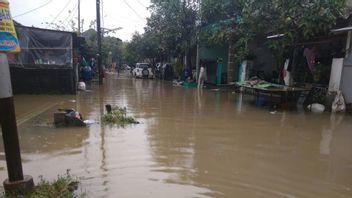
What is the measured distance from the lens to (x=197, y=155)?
230 inches

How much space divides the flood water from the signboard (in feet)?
6.53

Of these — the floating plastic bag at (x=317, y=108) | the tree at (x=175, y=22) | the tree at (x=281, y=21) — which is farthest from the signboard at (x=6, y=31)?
the tree at (x=175, y=22)

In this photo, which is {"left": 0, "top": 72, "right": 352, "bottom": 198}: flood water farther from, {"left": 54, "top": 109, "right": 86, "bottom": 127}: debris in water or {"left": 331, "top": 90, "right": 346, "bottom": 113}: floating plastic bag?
{"left": 331, "top": 90, "right": 346, "bottom": 113}: floating plastic bag

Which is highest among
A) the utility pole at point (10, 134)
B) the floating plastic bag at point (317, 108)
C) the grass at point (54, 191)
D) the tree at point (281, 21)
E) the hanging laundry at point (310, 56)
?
the tree at point (281, 21)

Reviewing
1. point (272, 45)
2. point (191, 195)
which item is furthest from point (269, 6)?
point (191, 195)

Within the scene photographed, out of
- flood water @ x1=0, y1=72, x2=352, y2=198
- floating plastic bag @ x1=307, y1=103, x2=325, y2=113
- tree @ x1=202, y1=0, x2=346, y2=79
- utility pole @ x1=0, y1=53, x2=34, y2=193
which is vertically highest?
tree @ x1=202, y1=0, x2=346, y2=79

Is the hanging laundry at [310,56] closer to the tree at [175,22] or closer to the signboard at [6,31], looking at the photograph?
the tree at [175,22]

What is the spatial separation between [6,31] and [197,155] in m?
3.72

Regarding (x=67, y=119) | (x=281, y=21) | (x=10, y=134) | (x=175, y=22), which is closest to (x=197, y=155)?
(x=10, y=134)

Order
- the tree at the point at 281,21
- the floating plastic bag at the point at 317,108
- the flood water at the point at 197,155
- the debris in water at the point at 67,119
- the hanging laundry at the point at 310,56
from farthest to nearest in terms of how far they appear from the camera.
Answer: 1. the hanging laundry at the point at 310,56
2. the floating plastic bag at the point at 317,108
3. the tree at the point at 281,21
4. the debris in water at the point at 67,119
5. the flood water at the point at 197,155

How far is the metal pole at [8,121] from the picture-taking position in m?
3.41

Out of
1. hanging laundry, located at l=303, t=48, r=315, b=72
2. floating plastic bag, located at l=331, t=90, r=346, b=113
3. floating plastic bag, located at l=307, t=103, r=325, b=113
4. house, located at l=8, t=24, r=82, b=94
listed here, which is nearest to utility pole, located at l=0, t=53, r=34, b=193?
floating plastic bag, located at l=307, t=103, r=325, b=113

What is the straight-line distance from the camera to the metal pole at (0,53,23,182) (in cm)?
341

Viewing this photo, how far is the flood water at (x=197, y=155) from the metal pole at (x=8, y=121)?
3.05ft
